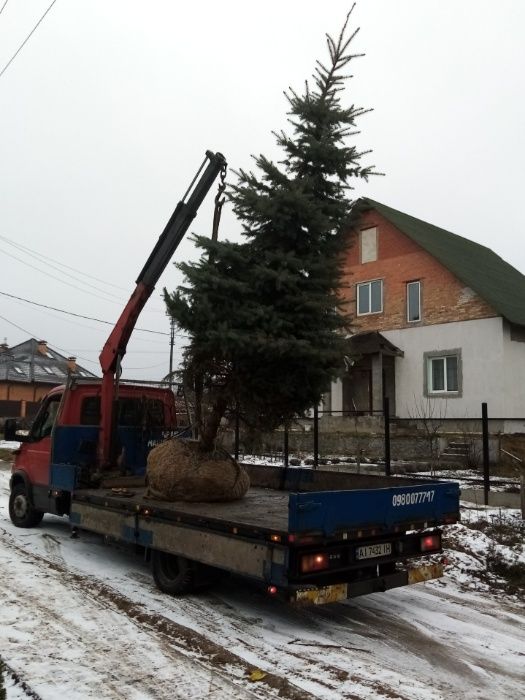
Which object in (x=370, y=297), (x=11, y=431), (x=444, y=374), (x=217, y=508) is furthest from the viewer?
(x=370, y=297)

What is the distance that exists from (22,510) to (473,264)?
21.1 m

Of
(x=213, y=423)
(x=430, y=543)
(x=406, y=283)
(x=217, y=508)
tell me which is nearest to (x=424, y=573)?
(x=430, y=543)

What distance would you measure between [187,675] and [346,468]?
33.1ft

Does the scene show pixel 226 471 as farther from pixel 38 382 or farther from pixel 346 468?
pixel 38 382

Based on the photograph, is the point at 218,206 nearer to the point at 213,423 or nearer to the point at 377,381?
the point at 213,423

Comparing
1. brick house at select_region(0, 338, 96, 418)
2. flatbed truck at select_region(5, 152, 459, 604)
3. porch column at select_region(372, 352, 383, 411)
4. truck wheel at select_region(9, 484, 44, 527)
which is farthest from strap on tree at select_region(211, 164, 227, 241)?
brick house at select_region(0, 338, 96, 418)

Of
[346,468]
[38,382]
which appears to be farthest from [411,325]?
[38,382]

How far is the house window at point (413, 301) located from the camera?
2388 centimetres

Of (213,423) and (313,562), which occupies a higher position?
(213,423)

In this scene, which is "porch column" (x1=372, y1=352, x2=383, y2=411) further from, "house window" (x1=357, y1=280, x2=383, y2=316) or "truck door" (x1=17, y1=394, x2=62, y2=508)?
"truck door" (x1=17, y1=394, x2=62, y2=508)

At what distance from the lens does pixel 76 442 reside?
9070 mm

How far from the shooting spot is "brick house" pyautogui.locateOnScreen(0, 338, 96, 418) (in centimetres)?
4562

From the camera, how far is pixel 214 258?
7121 millimetres

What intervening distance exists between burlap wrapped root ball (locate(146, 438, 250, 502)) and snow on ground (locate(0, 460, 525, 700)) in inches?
39.2
